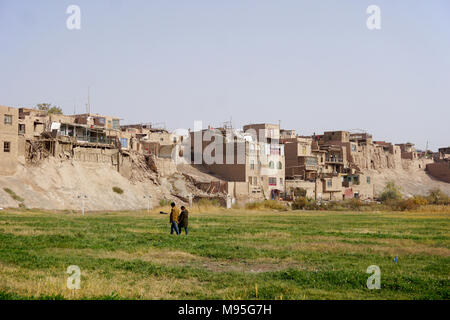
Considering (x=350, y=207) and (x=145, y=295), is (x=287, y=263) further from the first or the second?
(x=350, y=207)

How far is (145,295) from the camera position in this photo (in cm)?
1344

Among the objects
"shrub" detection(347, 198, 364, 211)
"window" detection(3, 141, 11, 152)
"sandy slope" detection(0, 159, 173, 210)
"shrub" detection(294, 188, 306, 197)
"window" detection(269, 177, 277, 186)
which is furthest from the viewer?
"shrub" detection(294, 188, 306, 197)

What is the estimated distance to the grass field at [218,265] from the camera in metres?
13.8

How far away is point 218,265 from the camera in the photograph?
18734 mm

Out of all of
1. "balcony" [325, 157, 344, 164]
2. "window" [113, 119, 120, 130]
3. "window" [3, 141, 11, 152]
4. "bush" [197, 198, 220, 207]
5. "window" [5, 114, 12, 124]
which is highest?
"window" [113, 119, 120, 130]

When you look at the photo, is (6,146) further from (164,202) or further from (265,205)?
(265,205)

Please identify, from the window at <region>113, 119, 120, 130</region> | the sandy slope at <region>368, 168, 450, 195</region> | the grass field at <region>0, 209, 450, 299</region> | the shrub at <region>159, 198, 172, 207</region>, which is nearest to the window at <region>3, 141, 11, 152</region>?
the shrub at <region>159, 198, 172, 207</region>

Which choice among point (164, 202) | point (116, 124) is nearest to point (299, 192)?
point (164, 202)

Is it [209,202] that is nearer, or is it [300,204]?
[209,202]

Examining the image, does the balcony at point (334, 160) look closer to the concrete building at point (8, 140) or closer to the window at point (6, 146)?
the concrete building at point (8, 140)

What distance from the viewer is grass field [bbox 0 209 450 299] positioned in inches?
545

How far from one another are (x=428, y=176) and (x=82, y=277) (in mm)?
132065

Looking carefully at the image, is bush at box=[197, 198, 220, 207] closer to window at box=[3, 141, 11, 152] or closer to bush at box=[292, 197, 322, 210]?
bush at box=[292, 197, 322, 210]
